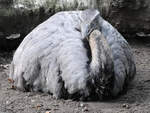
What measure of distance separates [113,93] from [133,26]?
8.28 ft

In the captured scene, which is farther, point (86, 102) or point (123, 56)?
point (123, 56)

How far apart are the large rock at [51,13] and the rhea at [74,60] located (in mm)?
1498

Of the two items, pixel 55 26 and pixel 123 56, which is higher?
pixel 55 26

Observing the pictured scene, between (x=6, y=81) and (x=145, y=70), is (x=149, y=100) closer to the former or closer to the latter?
(x=145, y=70)

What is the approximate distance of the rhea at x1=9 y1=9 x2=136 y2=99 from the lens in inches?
179

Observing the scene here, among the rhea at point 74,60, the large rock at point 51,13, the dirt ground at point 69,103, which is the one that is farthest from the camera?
the large rock at point 51,13

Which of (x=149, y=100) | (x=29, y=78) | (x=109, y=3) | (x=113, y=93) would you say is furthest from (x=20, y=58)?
(x=109, y=3)

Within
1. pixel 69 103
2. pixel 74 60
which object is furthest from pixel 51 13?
pixel 69 103

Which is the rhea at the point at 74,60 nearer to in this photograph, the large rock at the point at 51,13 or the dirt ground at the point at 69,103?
the dirt ground at the point at 69,103

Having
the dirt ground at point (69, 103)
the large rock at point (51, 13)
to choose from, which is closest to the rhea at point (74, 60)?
the dirt ground at point (69, 103)

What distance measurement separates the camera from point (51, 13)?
6.82 metres

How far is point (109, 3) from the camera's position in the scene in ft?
22.5

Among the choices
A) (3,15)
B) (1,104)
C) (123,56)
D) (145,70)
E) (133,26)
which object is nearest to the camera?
(1,104)

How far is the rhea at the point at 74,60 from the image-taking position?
4551 millimetres
